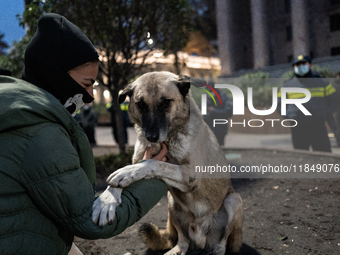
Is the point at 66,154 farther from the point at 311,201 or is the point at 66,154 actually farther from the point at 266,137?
the point at 266,137

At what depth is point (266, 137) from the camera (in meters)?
10.6

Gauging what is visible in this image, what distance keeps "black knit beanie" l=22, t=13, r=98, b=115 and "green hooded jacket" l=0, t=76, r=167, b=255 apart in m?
0.26

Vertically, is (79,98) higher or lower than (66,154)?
higher

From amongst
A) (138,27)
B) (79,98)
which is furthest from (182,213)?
(138,27)

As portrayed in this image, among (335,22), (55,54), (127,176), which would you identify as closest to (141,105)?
(127,176)

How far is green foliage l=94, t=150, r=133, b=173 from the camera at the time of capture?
234 inches

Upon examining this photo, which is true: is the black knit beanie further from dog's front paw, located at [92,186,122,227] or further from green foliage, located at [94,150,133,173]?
green foliage, located at [94,150,133,173]

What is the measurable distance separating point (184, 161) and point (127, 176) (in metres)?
0.68

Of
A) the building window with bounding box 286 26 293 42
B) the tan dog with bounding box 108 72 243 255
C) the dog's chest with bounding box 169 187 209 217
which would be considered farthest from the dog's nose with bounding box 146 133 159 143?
the building window with bounding box 286 26 293 42

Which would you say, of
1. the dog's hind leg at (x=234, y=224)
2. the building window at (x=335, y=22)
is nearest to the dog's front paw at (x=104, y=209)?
the dog's hind leg at (x=234, y=224)

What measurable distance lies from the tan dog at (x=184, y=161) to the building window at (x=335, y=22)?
27.2 metres

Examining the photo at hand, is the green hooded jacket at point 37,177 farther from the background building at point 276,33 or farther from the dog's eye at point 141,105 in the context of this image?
the background building at point 276,33

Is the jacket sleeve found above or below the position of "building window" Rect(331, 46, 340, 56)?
above

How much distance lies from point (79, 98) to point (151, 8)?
176 inches
